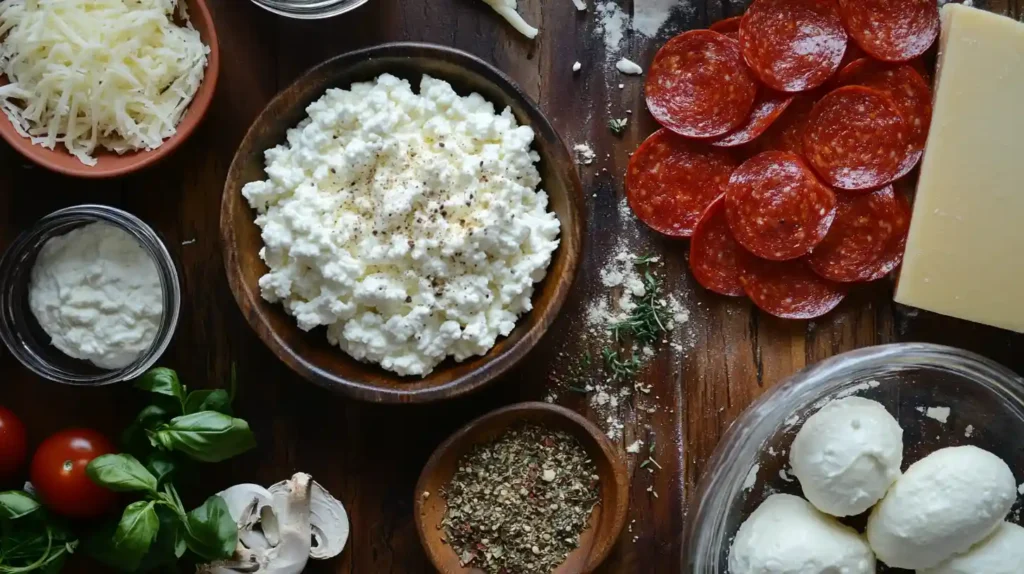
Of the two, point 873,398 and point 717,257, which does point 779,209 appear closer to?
point 717,257

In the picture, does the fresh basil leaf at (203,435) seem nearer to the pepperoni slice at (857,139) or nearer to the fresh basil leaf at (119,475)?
the fresh basil leaf at (119,475)

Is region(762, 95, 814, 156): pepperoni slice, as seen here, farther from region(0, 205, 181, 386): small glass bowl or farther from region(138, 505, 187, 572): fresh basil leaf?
region(138, 505, 187, 572): fresh basil leaf

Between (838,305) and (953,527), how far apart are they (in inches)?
19.6

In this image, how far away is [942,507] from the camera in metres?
1.70

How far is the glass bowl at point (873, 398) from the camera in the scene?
184 cm

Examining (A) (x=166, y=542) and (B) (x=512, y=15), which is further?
(B) (x=512, y=15)

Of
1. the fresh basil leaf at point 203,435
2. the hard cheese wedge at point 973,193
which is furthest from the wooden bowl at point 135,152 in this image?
the hard cheese wedge at point 973,193

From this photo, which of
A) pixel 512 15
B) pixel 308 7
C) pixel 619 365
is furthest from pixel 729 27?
pixel 308 7

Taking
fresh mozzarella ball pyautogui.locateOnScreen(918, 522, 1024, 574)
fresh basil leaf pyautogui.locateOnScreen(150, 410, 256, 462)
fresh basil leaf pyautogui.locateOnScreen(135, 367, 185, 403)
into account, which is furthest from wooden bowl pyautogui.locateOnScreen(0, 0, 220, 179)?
fresh mozzarella ball pyautogui.locateOnScreen(918, 522, 1024, 574)

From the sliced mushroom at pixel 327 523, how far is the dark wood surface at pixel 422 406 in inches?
1.5

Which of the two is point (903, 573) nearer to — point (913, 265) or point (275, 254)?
point (913, 265)

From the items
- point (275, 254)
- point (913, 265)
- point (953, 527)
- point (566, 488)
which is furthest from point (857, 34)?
point (275, 254)

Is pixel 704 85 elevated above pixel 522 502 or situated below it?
above

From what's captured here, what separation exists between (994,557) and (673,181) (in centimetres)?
98
